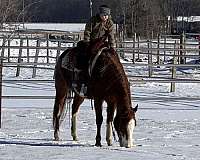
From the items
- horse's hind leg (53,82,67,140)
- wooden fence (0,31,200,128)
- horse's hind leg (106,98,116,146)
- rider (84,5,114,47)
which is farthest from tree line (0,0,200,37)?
horse's hind leg (106,98,116,146)

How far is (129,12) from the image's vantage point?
45344 millimetres

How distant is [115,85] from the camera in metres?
6.86

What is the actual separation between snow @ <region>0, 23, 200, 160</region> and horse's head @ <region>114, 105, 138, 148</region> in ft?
0.36

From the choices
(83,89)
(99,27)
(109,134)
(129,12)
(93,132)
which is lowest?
(93,132)

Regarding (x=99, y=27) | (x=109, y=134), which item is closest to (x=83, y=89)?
(x=109, y=134)

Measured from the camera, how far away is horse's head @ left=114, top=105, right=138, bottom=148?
21.7 ft

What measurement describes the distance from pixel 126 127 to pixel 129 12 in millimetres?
39225

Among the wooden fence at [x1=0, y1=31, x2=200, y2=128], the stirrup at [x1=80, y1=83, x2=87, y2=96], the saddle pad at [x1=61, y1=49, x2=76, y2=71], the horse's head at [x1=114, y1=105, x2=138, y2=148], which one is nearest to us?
the horse's head at [x1=114, y1=105, x2=138, y2=148]

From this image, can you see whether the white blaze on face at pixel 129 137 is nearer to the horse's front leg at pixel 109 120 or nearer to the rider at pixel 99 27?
the horse's front leg at pixel 109 120

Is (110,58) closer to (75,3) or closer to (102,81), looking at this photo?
(102,81)

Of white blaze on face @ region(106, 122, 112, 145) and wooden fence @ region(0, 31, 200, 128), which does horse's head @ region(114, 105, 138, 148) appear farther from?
wooden fence @ region(0, 31, 200, 128)

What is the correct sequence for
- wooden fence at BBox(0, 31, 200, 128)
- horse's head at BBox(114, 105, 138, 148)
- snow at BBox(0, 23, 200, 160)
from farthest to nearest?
1. wooden fence at BBox(0, 31, 200, 128)
2. horse's head at BBox(114, 105, 138, 148)
3. snow at BBox(0, 23, 200, 160)

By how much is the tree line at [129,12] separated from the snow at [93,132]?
6.12 metres

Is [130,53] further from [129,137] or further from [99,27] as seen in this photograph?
[129,137]
